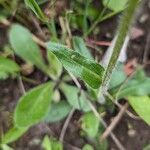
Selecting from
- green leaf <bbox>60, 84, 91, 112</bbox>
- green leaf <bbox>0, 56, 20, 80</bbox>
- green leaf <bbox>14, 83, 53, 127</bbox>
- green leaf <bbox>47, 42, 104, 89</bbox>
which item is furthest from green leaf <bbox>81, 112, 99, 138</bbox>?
green leaf <bbox>47, 42, 104, 89</bbox>

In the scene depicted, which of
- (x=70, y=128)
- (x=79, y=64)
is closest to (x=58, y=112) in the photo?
(x=70, y=128)

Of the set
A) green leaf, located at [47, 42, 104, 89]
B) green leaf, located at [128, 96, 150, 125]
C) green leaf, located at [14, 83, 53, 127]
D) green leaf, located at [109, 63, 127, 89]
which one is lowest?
green leaf, located at [128, 96, 150, 125]

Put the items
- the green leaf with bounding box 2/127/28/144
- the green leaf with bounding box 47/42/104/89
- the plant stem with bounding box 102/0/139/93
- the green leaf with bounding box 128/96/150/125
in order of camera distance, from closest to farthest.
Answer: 1. the plant stem with bounding box 102/0/139/93
2. the green leaf with bounding box 47/42/104/89
3. the green leaf with bounding box 128/96/150/125
4. the green leaf with bounding box 2/127/28/144

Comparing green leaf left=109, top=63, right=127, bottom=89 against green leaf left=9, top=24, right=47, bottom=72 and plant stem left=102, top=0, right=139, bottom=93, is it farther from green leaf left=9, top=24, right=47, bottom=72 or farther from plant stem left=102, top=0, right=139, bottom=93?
plant stem left=102, top=0, right=139, bottom=93

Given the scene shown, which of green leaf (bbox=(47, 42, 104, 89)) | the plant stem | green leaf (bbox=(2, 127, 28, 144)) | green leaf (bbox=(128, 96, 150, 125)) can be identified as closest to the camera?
the plant stem

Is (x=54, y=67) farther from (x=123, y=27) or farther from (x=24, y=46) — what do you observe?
(x=123, y=27)

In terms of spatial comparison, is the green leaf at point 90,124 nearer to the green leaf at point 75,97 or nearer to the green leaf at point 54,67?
the green leaf at point 75,97
